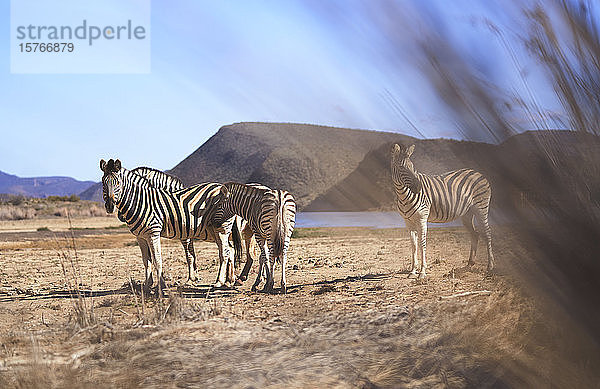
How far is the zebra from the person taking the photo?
9.13 m

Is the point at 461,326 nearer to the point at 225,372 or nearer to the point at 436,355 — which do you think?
the point at 436,355

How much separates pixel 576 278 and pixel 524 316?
3.16 feet

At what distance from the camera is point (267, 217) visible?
31.1ft

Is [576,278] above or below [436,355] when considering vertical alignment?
above

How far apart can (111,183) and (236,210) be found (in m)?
2.40

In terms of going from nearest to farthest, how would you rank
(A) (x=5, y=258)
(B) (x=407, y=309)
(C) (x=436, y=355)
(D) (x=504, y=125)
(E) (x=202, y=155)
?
(D) (x=504, y=125)
(C) (x=436, y=355)
(B) (x=407, y=309)
(A) (x=5, y=258)
(E) (x=202, y=155)

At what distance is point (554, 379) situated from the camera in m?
3.28

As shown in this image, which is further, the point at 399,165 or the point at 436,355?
the point at 399,165

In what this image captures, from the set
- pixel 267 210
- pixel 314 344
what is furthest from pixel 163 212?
pixel 314 344

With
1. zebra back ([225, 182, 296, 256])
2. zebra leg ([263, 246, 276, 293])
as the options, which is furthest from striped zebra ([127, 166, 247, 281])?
zebra leg ([263, 246, 276, 293])

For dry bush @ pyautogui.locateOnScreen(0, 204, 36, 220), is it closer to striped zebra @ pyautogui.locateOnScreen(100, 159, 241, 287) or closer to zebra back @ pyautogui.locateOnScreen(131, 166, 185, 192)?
zebra back @ pyautogui.locateOnScreen(131, 166, 185, 192)

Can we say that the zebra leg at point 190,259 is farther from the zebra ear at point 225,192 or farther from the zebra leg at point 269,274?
the zebra leg at point 269,274

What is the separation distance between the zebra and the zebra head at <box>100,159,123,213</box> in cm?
210

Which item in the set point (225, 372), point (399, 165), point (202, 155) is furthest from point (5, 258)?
point (202, 155)
